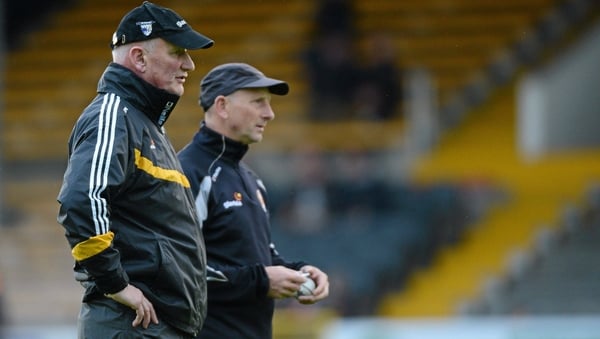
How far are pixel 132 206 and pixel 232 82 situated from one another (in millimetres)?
1264

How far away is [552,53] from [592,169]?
1.61 m

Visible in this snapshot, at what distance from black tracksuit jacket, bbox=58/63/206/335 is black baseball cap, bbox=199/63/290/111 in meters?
0.89

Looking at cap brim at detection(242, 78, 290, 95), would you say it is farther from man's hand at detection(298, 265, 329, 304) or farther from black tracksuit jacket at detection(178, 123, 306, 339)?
man's hand at detection(298, 265, 329, 304)

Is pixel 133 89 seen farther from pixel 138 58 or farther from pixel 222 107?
pixel 222 107

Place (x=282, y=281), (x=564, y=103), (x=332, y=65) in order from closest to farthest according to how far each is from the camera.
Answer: (x=282, y=281) < (x=564, y=103) < (x=332, y=65)

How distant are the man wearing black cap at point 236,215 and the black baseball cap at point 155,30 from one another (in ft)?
3.09

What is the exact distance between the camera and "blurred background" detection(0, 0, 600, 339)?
47.0 ft

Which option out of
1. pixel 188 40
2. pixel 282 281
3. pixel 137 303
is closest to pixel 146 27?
pixel 188 40

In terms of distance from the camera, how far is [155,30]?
5191mm

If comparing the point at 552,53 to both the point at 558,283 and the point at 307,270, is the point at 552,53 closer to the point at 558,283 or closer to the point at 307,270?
the point at 558,283

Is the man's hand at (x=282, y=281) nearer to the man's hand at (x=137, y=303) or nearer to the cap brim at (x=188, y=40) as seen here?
the man's hand at (x=137, y=303)

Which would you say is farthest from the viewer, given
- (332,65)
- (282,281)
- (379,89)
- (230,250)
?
(332,65)

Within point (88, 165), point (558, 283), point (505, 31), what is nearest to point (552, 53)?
point (505, 31)

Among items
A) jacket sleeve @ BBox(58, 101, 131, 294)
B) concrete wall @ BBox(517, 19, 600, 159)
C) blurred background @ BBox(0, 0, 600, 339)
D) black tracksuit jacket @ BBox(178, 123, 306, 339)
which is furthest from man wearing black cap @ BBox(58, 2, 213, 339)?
concrete wall @ BBox(517, 19, 600, 159)
